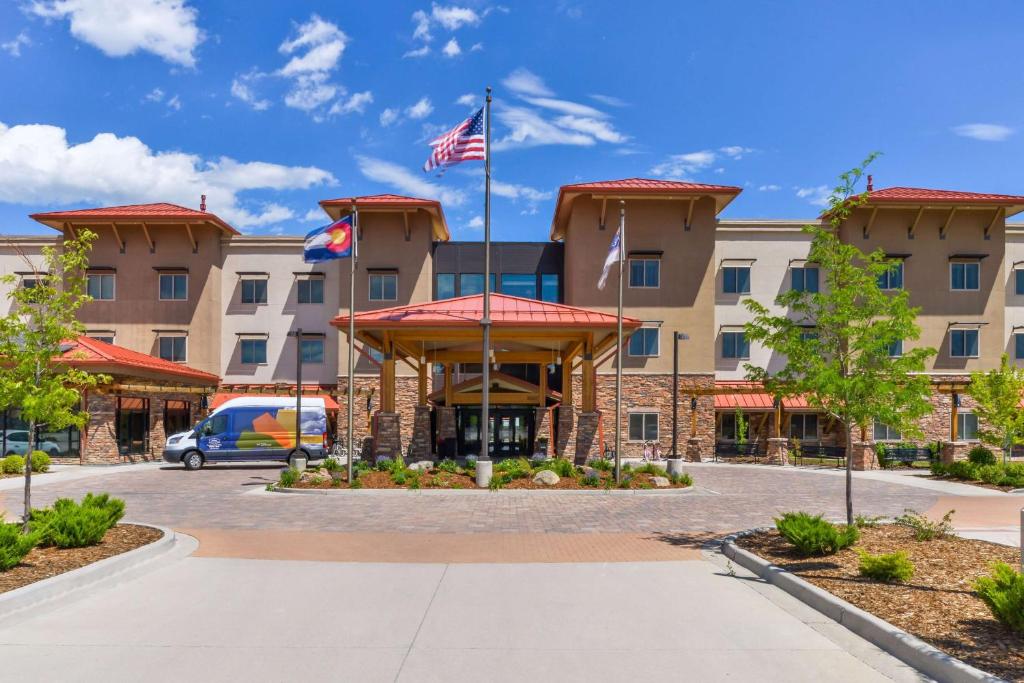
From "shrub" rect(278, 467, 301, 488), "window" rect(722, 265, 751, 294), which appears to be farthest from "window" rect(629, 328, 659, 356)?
"shrub" rect(278, 467, 301, 488)

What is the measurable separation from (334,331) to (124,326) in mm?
10909

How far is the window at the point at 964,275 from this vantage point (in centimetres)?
3878

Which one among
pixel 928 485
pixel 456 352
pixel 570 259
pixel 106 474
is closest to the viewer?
pixel 928 485

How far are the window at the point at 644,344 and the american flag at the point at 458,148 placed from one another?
19030 mm

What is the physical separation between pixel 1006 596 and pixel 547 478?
46.1ft

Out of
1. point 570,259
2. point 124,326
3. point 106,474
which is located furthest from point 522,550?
point 124,326

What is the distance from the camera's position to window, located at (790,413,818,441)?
39.0 m

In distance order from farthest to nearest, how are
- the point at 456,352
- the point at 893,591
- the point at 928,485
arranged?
the point at 456,352
the point at 928,485
the point at 893,591

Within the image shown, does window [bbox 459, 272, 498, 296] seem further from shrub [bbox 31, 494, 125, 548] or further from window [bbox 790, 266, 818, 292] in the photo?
shrub [bbox 31, 494, 125, 548]

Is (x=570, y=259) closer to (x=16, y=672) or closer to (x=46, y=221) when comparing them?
(x=46, y=221)

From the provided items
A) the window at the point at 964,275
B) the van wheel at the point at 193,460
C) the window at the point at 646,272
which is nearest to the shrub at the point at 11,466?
the van wheel at the point at 193,460

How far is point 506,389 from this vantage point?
33.9 m

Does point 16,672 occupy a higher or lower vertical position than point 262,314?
lower

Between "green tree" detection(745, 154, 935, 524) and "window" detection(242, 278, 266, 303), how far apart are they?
→ 107ft
